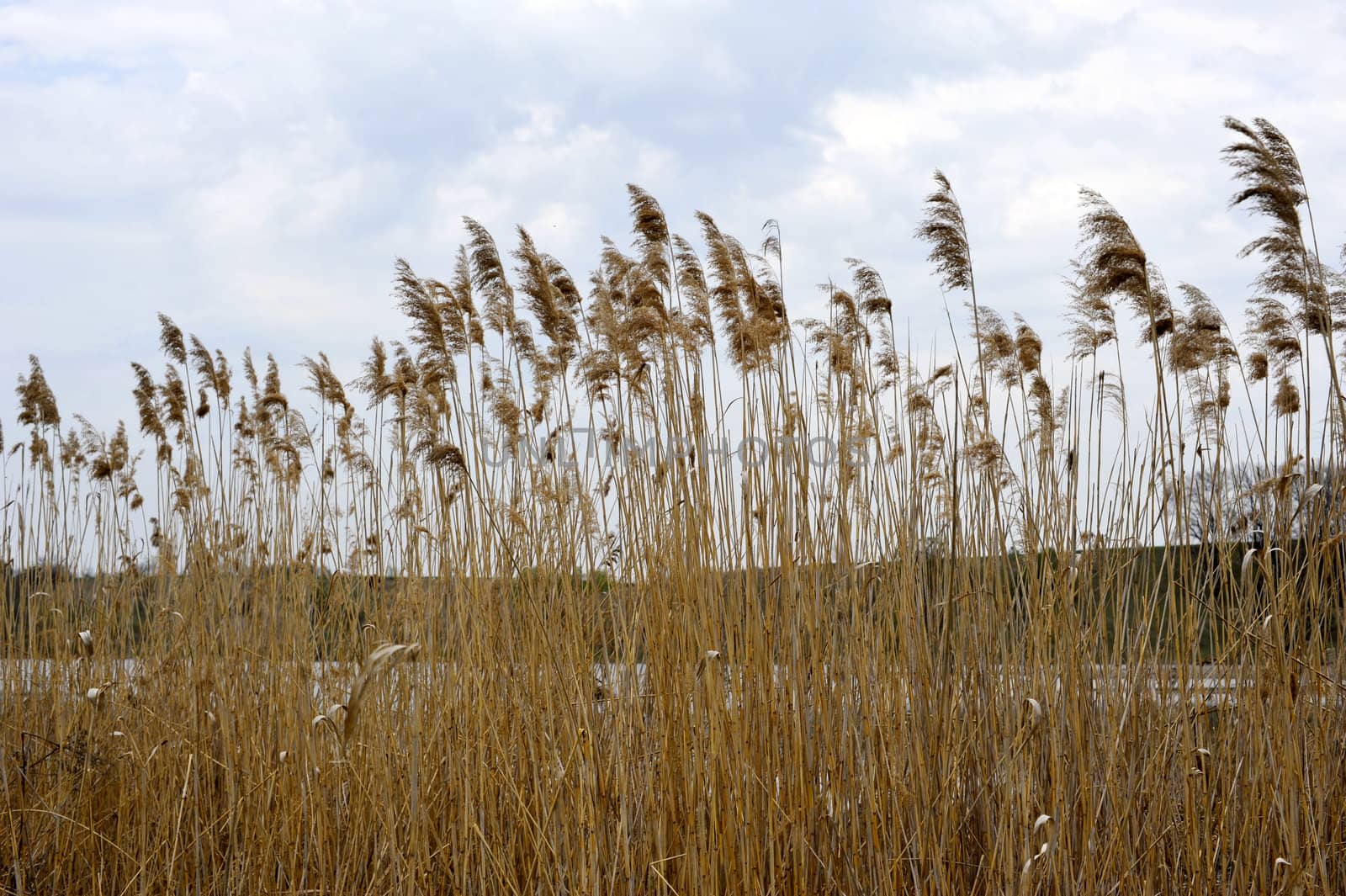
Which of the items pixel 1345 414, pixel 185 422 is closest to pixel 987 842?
pixel 1345 414

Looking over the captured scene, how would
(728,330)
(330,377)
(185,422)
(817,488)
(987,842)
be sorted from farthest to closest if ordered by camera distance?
(185,422), (330,377), (728,330), (817,488), (987,842)

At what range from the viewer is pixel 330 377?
10.9 feet

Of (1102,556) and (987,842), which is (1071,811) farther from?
(1102,556)

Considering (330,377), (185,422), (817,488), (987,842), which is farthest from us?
(185,422)

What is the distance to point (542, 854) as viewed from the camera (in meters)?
2.02

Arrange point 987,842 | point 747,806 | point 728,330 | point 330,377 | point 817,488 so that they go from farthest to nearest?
point 330,377 → point 728,330 → point 817,488 → point 987,842 → point 747,806

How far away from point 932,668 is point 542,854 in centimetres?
87

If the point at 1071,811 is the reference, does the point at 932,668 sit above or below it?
above

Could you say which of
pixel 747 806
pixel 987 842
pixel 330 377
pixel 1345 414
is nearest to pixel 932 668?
pixel 987 842

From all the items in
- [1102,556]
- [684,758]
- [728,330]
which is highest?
[728,330]

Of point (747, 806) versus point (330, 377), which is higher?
point (330, 377)

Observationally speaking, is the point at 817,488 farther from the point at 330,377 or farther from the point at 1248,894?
the point at 330,377

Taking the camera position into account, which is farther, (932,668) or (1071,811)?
(932,668)

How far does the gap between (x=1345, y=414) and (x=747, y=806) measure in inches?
55.2
